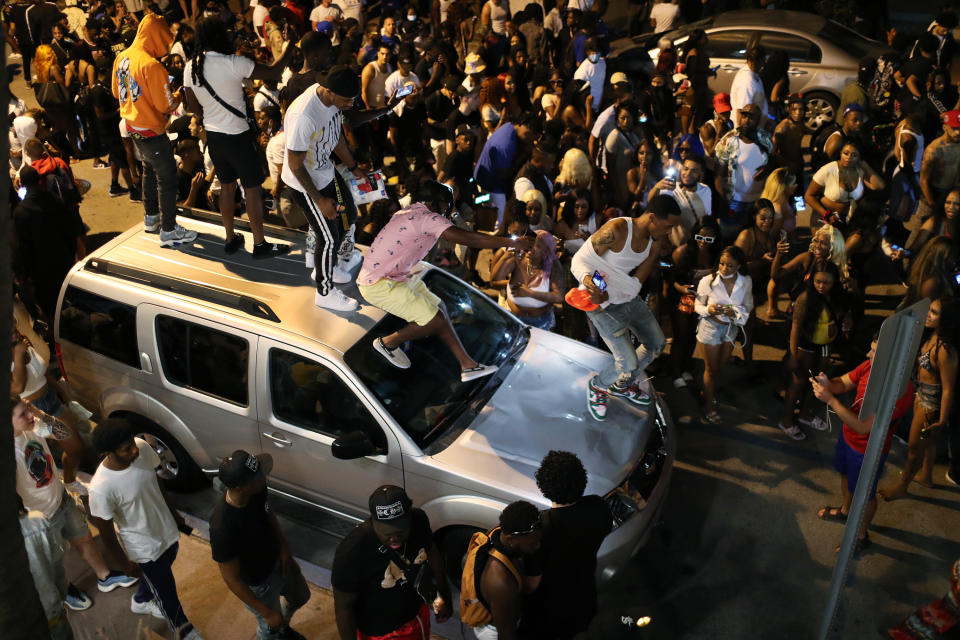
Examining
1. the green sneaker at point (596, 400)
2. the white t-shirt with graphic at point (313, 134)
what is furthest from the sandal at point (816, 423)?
the white t-shirt with graphic at point (313, 134)

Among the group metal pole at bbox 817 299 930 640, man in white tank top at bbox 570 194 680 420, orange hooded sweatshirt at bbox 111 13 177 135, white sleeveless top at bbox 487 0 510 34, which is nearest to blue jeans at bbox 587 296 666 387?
man in white tank top at bbox 570 194 680 420

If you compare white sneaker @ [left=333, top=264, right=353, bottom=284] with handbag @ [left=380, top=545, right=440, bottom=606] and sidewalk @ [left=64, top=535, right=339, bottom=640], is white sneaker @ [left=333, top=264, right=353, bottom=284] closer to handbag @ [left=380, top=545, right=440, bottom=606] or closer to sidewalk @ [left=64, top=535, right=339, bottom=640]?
sidewalk @ [left=64, top=535, right=339, bottom=640]

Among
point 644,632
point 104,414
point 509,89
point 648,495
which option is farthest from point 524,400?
point 509,89

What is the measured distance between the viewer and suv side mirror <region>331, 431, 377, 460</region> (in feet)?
16.7

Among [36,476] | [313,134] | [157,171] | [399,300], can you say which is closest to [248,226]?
[157,171]

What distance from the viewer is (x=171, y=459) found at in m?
6.49

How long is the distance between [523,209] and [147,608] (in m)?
4.20

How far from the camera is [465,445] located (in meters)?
5.39

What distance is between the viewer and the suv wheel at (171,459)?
6352mm

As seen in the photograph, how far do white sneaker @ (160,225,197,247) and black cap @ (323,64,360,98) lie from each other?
6.12 ft

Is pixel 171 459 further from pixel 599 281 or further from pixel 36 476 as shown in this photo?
pixel 599 281

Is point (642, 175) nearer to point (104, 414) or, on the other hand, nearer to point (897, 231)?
point (897, 231)

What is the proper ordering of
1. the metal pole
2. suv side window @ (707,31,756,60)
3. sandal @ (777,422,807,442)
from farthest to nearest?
suv side window @ (707,31,756,60), sandal @ (777,422,807,442), the metal pole

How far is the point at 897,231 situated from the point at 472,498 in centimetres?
603
